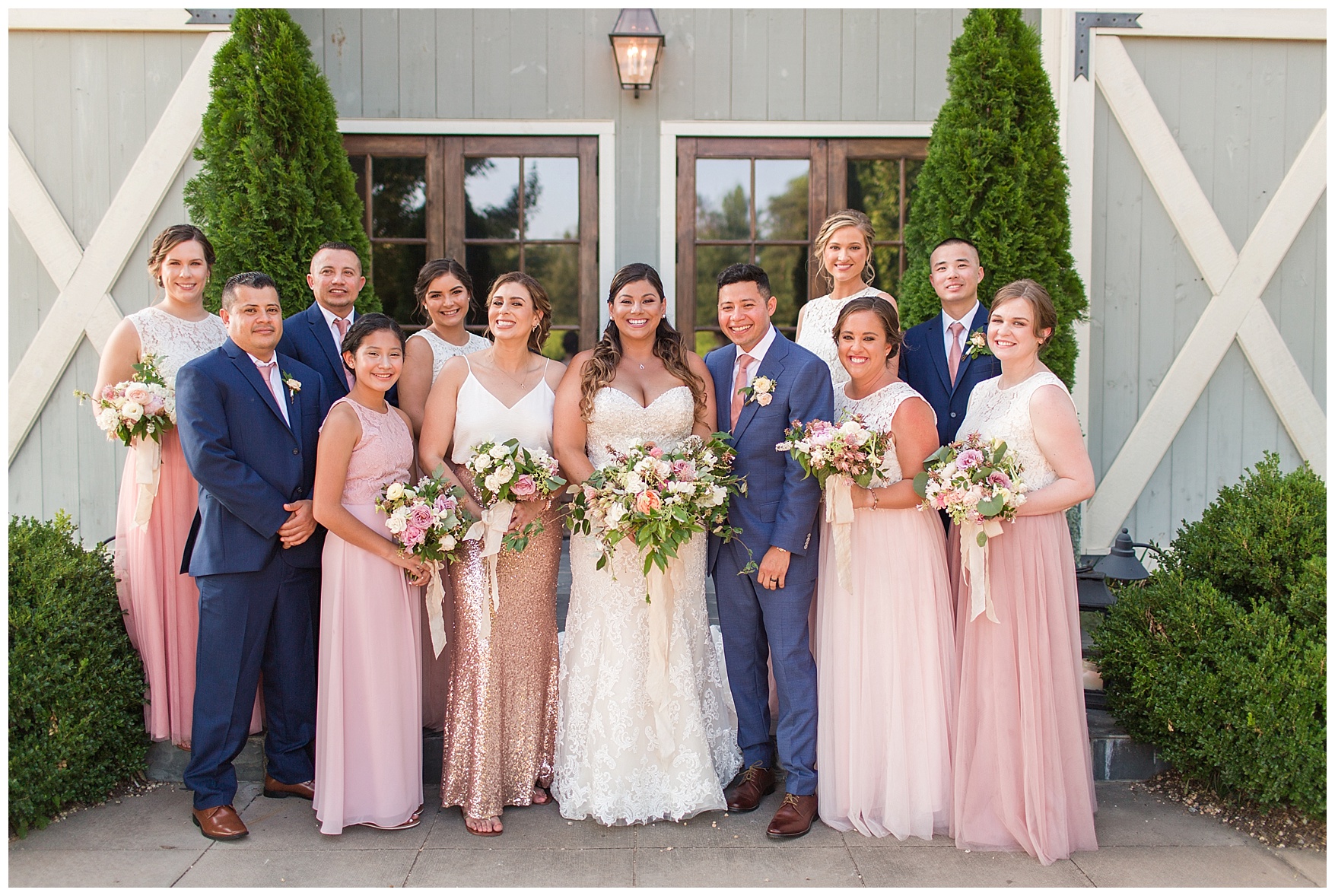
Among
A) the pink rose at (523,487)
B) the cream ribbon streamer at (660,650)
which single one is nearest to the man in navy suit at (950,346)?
the cream ribbon streamer at (660,650)

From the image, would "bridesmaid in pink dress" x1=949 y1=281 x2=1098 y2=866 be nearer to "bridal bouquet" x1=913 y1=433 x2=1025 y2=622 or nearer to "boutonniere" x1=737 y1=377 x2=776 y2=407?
"bridal bouquet" x1=913 y1=433 x2=1025 y2=622

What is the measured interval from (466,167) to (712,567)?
13.8 feet

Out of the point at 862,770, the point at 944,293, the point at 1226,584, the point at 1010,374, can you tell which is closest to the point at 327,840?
the point at 862,770

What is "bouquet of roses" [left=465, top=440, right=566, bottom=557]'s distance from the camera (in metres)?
3.51

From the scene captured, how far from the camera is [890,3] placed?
6.54m

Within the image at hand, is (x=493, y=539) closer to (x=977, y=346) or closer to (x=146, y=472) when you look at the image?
(x=146, y=472)

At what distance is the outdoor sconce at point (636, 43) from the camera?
637 cm

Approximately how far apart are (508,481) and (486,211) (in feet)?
12.8

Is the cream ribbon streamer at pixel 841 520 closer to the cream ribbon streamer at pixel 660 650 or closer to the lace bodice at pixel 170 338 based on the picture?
the cream ribbon streamer at pixel 660 650

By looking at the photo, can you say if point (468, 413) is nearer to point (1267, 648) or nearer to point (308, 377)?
point (308, 377)

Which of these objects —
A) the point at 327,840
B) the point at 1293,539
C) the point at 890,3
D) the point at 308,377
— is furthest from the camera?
the point at 890,3

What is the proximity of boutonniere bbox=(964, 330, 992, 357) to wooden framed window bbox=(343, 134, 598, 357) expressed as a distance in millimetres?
3306

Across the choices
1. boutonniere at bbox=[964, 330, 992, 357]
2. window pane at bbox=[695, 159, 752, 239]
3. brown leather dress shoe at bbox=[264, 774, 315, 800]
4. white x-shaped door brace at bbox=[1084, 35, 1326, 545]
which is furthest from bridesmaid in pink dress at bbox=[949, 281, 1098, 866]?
window pane at bbox=[695, 159, 752, 239]

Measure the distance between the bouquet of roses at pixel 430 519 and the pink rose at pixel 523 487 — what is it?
10.1 inches
